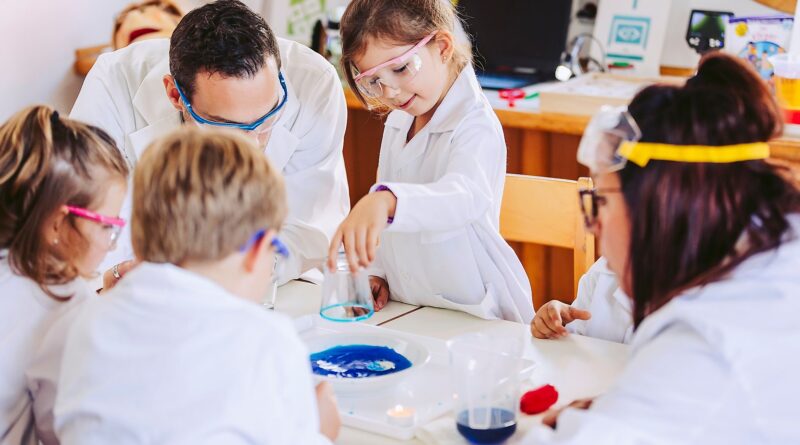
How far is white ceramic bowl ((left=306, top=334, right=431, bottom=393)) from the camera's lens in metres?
1.46

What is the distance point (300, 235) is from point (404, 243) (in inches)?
11.0

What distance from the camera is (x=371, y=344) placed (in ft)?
5.47

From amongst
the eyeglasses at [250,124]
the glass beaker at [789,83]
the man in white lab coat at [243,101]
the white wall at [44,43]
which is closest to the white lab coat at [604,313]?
the man in white lab coat at [243,101]

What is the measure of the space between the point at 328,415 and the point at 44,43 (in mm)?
3354

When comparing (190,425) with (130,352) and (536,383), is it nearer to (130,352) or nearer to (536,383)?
(130,352)

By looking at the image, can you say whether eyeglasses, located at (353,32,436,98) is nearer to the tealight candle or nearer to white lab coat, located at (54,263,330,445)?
the tealight candle

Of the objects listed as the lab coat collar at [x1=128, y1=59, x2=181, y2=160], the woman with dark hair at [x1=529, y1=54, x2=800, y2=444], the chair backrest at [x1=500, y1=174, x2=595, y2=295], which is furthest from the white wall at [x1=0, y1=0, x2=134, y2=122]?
the woman with dark hair at [x1=529, y1=54, x2=800, y2=444]

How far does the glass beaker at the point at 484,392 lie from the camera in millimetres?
1324

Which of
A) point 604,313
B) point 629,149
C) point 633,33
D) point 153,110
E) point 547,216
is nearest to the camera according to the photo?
point 629,149

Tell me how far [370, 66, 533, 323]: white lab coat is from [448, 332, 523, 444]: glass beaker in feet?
1.75

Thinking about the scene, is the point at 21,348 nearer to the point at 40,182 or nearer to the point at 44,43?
the point at 40,182

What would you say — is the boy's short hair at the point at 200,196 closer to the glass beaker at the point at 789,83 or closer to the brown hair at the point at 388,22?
the brown hair at the point at 388,22

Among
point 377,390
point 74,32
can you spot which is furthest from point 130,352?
point 74,32

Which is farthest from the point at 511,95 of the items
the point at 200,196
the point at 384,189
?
the point at 200,196
